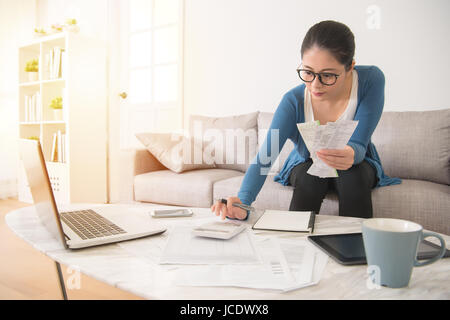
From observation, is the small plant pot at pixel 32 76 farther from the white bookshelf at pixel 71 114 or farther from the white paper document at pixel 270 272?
the white paper document at pixel 270 272

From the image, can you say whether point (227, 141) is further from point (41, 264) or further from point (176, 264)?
Result: point (176, 264)

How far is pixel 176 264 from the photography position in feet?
1.98

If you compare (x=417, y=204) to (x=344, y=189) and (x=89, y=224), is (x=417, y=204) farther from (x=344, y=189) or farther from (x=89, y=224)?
(x=89, y=224)

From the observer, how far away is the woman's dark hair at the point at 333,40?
42.7 inches

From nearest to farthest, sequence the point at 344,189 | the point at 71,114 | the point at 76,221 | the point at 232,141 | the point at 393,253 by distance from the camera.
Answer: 1. the point at 393,253
2. the point at 76,221
3. the point at 344,189
4. the point at 232,141
5. the point at 71,114

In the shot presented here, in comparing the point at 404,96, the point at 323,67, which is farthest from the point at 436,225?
the point at 404,96

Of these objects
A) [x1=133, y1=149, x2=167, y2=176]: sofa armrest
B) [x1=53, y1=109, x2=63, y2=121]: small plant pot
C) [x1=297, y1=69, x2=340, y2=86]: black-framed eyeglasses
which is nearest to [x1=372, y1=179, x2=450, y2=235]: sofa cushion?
[x1=297, y1=69, x2=340, y2=86]: black-framed eyeglasses

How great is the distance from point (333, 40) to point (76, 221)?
939 millimetres

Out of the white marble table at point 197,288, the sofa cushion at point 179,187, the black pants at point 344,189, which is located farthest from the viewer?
the sofa cushion at point 179,187

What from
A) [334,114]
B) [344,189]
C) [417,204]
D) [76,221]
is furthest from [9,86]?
[417,204]

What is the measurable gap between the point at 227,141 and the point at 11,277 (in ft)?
4.69

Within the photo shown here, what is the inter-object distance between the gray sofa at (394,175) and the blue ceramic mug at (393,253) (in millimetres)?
992

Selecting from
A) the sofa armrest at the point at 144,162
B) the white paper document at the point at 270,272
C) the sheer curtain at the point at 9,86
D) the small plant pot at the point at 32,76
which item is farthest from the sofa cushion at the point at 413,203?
the sheer curtain at the point at 9,86

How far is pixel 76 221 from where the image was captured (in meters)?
0.86
